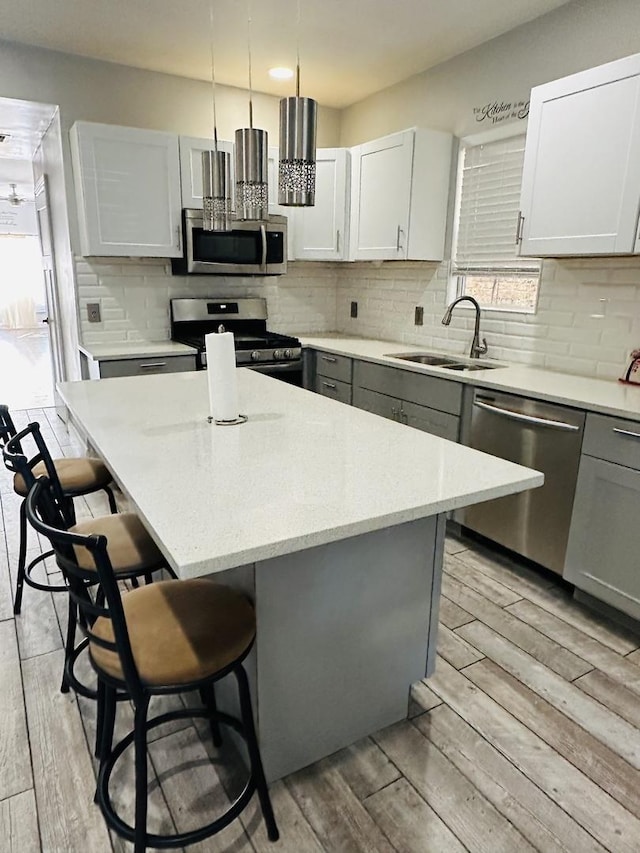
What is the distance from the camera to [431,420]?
3.15 metres

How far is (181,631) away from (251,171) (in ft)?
4.26

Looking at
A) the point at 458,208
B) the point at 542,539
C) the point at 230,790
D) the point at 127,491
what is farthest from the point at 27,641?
the point at 458,208

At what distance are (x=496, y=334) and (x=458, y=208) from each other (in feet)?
2.88

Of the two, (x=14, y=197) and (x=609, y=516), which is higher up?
(x=14, y=197)

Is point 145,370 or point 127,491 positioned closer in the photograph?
point 127,491

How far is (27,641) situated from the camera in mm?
2193

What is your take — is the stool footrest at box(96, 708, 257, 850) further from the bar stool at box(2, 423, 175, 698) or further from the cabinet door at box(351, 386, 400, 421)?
the cabinet door at box(351, 386, 400, 421)

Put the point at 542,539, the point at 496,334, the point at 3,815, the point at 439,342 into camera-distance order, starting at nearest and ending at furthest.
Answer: the point at 3,815, the point at 542,539, the point at 496,334, the point at 439,342

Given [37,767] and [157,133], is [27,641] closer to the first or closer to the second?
[37,767]

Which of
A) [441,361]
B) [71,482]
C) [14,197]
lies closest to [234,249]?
[441,361]

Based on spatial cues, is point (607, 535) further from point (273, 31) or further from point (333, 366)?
point (273, 31)

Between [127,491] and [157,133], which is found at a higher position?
[157,133]

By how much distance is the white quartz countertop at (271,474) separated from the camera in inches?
44.4

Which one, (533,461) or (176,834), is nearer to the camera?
(176,834)
